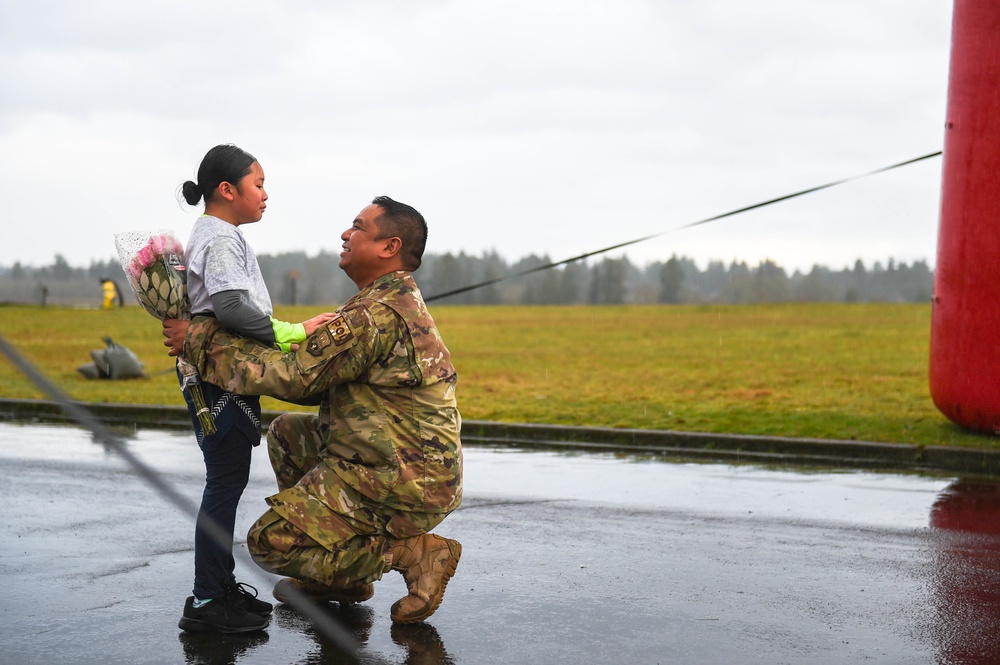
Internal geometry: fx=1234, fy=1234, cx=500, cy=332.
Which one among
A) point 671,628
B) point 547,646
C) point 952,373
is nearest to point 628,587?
point 671,628

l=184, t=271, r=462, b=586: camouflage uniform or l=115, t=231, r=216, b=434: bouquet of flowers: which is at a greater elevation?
l=115, t=231, r=216, b=434: bouquet of flowers

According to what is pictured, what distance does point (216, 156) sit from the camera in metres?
4.58

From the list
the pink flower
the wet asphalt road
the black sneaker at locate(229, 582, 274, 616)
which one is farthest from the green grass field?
the pink flower

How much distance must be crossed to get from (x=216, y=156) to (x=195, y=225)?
269 mm

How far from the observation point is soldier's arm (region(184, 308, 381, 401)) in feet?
14.4

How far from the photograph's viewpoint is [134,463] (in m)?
3.58

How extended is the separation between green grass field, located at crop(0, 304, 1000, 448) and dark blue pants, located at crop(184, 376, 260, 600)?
700 cm

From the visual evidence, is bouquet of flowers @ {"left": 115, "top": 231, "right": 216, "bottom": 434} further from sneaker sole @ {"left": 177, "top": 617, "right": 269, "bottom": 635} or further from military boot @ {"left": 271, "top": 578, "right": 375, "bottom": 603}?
military boot @ {"left": 271, "top": 578, "right": 375, "bottom": 603}

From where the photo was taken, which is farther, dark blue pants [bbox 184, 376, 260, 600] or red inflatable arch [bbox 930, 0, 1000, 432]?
red inflatable arch [bbox 930, 0, 1000, 432]

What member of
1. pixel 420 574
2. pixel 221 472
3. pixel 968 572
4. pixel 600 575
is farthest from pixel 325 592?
pixel 968 572

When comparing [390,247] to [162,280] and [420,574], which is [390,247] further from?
[420,574]

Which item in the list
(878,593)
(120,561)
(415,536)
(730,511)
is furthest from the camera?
(730,511)

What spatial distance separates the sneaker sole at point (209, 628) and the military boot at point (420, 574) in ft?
1.77

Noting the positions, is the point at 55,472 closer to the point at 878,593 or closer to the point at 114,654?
the point at 114,654
